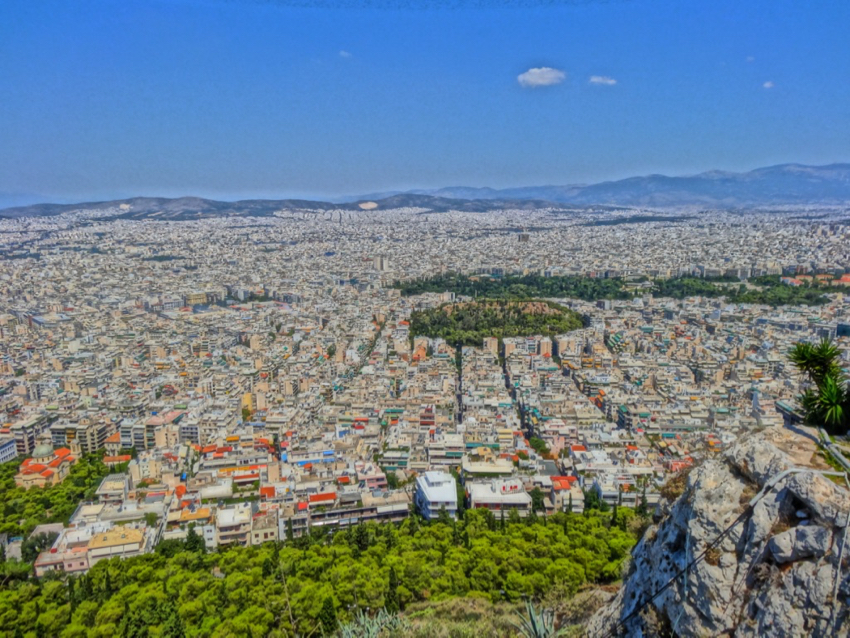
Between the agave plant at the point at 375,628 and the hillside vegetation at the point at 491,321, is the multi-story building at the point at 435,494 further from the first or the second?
the hillside vegetation at the point at 491,321

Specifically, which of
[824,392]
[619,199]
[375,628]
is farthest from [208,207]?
[619,199]

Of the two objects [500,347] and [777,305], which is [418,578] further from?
[777,305]

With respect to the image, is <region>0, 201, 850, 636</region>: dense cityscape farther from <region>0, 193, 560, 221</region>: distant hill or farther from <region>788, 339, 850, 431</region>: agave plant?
<region>0, 193, 560, 221</region>: distant hill

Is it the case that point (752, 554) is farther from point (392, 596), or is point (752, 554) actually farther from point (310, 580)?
point (310, 580)

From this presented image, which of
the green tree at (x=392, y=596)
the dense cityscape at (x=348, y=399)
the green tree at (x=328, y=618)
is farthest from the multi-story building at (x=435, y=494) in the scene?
the green tree at (x=328, y=618)

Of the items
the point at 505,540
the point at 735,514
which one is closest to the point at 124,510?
the point at 505,540
